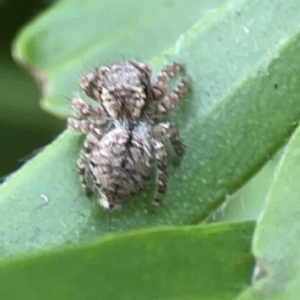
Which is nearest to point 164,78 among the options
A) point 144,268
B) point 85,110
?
point 85,110

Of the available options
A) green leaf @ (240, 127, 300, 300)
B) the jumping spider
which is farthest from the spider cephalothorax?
green leaf @ (240, 127, 300, 300)

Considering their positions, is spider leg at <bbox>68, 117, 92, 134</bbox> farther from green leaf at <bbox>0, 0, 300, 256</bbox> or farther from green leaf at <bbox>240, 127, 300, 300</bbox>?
green leaf at <bbox>240, 127, 300, 300</bbox>

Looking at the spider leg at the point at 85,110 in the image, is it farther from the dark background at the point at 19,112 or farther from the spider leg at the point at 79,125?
the dark background at the point at 19,112

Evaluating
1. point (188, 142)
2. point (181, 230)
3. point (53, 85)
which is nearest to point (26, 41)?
point (53, 85)

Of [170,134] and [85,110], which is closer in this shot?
[170,134]

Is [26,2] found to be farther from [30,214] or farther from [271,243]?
[271,243]

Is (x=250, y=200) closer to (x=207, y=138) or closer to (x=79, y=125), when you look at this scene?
(x=207, y=138)
